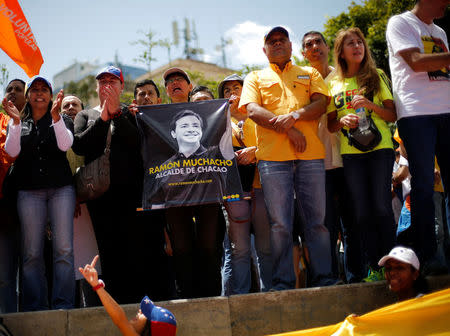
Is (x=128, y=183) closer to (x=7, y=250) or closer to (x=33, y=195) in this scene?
(x=33, y=195)

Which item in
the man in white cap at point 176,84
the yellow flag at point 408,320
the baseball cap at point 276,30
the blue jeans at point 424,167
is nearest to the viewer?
the yellow flag at point 408,320

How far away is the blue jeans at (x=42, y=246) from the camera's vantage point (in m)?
4.63

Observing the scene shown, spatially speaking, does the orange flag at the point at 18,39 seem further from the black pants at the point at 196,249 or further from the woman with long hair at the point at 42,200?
the black pants at the point at 196,249

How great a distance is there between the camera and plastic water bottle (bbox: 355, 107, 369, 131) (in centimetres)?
510

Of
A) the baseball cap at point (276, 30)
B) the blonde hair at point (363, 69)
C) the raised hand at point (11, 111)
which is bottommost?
the raised hand at point (11, 111)

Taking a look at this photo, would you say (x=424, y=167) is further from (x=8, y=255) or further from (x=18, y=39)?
(x=18, y=39)

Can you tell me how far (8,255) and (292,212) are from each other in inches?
116

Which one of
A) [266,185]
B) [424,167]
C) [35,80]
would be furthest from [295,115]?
[35,80]

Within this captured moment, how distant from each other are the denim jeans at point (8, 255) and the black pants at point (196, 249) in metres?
1.63

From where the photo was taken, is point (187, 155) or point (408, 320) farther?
point (187, 155)

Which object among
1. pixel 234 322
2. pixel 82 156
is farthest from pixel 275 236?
pixel 82 156

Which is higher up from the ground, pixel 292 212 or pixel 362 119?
pixel 362 119

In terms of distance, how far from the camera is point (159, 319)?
153 inches

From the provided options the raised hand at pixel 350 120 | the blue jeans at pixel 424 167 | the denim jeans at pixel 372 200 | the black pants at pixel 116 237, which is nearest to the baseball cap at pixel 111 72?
the black pants at pixel 116 237
